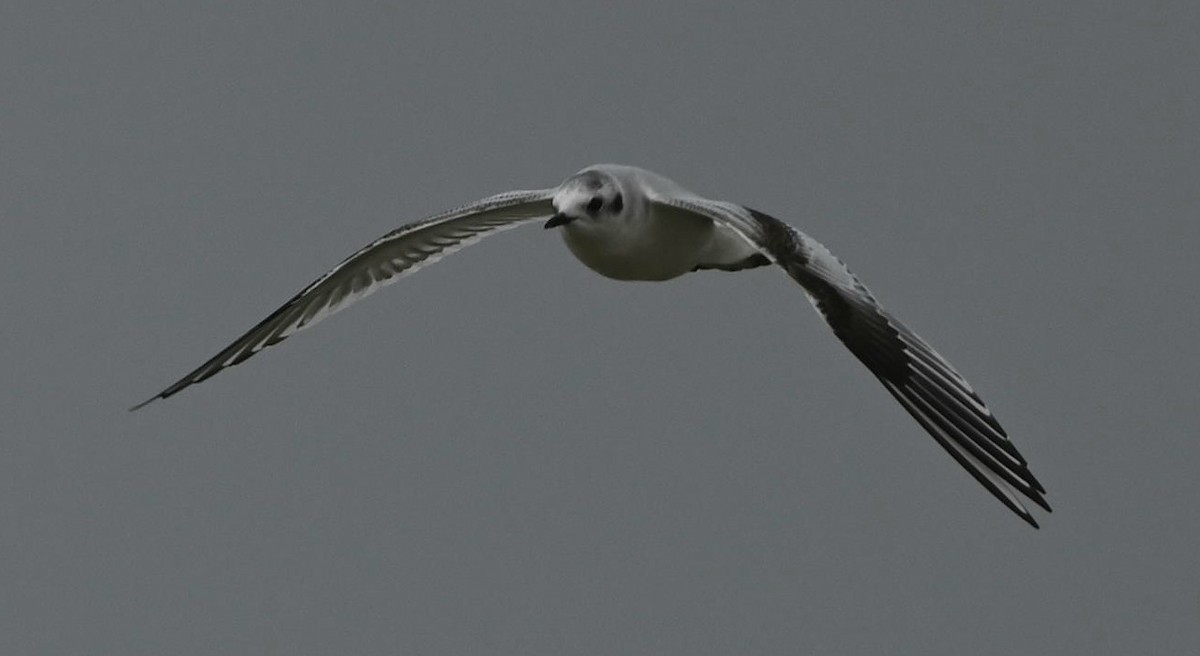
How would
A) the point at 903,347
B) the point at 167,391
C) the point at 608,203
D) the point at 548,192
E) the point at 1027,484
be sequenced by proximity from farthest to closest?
the point at 167,391 → the point at 548,192 → the point at 608,203 → the point at 903,347 → the point at 1027,484

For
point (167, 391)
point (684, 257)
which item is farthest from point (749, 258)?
point (167, 391)

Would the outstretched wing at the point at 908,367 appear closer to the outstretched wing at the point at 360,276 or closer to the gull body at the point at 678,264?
the gull body at the point at 678,264

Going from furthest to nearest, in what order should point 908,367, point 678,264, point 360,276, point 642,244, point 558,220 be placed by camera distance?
1. point 360,276
2. point 678,264
3. point 642,244
4. point 558,220
5. point 908,367

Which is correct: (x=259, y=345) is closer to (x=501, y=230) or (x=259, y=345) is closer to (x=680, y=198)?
(x=501, y=230)

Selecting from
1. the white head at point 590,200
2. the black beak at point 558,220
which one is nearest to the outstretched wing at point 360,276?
the white head at point 590,200

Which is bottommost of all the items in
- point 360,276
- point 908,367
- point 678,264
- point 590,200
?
point 908,367

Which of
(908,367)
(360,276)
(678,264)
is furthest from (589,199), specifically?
(360,276)

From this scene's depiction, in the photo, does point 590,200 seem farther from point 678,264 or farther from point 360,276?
point 360,276
